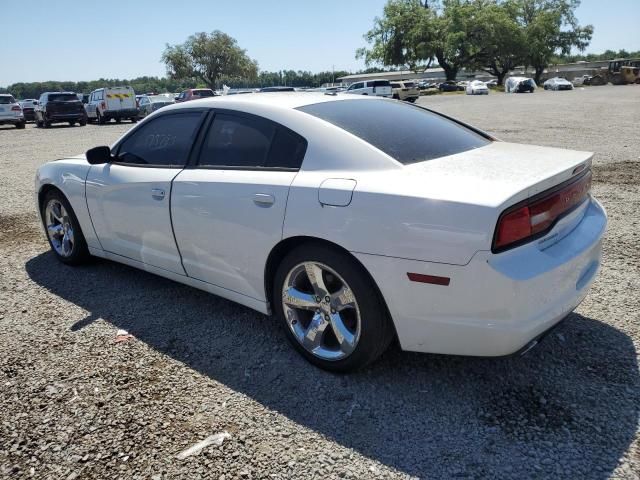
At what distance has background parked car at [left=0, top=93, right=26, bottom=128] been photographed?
25.4m

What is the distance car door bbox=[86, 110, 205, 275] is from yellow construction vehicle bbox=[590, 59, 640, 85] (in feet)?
257

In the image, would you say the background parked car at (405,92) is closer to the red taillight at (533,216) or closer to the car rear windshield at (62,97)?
the car rear windshield at (62,97)

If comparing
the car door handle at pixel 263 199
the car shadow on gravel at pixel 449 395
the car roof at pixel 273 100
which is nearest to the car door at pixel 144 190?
the car roof at pixel 273 100

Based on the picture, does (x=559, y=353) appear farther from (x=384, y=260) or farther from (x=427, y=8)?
(x=427, y=8)

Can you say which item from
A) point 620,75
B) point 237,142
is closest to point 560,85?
point 620,75

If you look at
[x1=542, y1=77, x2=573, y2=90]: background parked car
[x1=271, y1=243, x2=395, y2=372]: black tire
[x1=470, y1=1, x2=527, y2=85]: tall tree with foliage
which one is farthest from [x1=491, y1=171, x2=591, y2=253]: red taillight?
[x1=470, y1=1, x2=527, y2=85]: tall tree with foliage

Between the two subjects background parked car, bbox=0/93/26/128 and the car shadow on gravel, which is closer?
the car shadow on gravel

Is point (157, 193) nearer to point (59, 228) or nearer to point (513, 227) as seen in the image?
point (59, 228)

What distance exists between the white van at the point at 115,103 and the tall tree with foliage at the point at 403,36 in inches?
2288

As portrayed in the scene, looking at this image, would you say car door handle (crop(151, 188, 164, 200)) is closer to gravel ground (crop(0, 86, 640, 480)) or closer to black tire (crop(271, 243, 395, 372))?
gravel ground (crop(0, 86, 640, 480))

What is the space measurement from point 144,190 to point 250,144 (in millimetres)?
984

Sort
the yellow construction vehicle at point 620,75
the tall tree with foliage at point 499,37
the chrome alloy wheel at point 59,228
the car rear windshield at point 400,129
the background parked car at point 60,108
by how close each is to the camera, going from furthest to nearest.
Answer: the tall tree with foliage at point 499,37 < the yellow construction vehicle at point 620,75 < the background parked car at point 60,108 < the chrome alloy wheel at point 59,228 < the car rear windshield at point 400,129

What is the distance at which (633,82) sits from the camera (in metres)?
68.1

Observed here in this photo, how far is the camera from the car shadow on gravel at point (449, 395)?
2248mm
